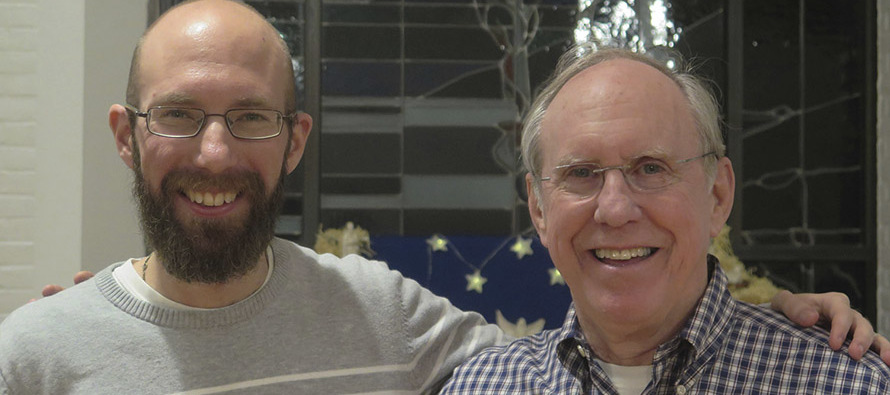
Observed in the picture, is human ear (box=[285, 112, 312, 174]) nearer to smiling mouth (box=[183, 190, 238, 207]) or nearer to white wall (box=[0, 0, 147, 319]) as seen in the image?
smiling mouth (box=[183, 190, 238, 207])

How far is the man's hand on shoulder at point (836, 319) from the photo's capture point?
4.57 feet

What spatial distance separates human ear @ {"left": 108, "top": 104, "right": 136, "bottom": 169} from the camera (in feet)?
5.60

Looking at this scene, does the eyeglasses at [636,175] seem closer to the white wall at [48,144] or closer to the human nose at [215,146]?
the human nose at [215,146]

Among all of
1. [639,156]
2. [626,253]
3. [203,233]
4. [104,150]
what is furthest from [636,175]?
[104,150]

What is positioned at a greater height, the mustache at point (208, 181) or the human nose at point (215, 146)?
the human nose at point (215, 146)

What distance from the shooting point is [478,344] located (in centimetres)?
185

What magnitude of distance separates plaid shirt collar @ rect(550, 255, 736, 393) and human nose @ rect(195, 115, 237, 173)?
74 cm

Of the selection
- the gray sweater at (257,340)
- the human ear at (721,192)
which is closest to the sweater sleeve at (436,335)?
the gray sweater at (257,340)

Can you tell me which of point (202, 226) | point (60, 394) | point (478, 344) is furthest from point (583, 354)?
point (60, 394)

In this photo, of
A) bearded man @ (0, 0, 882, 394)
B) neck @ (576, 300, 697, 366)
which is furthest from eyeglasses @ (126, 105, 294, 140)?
neck @ (576, 300, 697, 366)

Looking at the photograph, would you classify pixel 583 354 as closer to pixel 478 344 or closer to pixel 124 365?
pixel 478 344

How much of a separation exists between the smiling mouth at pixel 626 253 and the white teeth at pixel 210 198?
2.32 feet

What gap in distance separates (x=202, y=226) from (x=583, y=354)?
0.76 meters

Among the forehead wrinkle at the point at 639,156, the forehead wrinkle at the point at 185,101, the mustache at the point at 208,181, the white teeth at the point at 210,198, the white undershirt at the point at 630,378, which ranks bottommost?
the white undershirt at the point at 630,378
